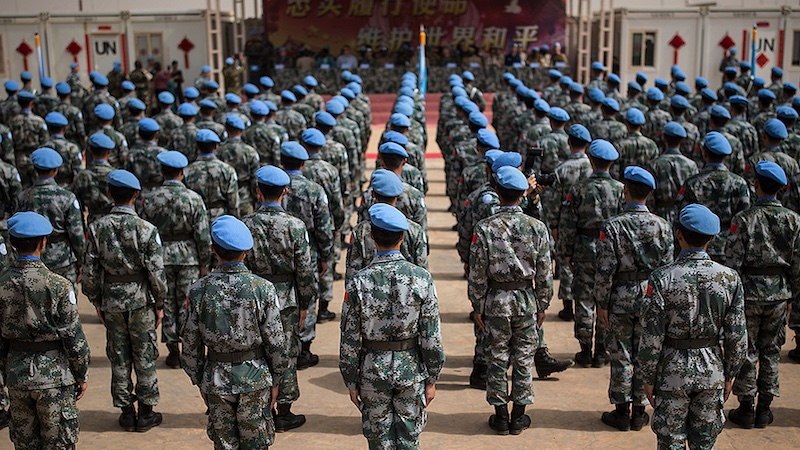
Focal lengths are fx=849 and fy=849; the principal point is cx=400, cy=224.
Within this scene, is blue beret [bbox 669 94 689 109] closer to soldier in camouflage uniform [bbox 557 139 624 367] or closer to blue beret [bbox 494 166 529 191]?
soldier in camouflage uniform [bbox 557 139 624 367]

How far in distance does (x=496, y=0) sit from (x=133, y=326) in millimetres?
21696

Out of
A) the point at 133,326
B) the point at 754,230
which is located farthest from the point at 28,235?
the point at 754,230

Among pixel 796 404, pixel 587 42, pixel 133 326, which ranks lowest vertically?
pixel 796 404

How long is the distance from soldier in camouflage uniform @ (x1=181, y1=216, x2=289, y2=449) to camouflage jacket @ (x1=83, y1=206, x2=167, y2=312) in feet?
4.16

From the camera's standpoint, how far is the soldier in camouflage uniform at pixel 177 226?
6340 mm

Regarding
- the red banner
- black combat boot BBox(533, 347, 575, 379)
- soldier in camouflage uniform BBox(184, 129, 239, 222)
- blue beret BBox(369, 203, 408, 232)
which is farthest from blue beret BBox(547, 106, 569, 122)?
the red banner

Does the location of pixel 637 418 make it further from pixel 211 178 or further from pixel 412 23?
pixel 412 23

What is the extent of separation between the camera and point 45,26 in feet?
76.6

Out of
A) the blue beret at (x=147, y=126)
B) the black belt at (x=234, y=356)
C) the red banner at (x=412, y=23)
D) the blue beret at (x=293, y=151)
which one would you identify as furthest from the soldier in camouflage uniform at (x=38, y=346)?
the red banner at (x=412, y=23)

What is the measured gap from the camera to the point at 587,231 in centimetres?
666

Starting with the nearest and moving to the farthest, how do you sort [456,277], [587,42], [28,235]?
[28,235] → [456,277] → [587,42]

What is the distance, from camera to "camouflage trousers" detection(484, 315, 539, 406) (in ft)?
17.6

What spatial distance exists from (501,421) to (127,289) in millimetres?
2570

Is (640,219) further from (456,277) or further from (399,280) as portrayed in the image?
(456,277)
